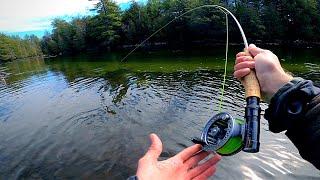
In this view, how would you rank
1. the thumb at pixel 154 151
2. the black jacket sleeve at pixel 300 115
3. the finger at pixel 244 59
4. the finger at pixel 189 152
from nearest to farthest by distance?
the black jacket sleeve at pixel 300 115 < the thumb at pixel 154 151 < the finger at pixel 189 152 < the finger at pixel 244 59

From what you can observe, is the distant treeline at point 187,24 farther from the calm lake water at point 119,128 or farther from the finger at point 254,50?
the finger at point 254,50

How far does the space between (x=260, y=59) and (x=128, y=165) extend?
11.0m

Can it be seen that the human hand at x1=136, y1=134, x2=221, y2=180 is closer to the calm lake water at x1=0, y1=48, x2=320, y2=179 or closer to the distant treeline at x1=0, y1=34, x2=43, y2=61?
the calm lake water at x1=0, y1=48, x2=320, y2=179

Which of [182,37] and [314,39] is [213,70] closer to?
[314,39]

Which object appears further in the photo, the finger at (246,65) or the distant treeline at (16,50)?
the distant treeline at (16,50)

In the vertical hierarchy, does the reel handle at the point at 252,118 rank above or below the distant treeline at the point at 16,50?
above

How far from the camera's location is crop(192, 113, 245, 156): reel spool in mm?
2662

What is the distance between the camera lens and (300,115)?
235cm

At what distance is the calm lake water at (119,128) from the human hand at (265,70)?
150 inches

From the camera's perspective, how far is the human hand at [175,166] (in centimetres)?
260

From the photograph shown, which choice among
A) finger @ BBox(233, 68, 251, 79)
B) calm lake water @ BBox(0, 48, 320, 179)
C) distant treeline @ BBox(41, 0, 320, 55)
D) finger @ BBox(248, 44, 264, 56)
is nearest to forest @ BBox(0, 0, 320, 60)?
distant treeline @ BBox(41, 0, 320, 55)

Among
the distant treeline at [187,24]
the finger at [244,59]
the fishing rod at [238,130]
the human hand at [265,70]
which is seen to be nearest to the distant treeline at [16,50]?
the distant treeline at [187,24]

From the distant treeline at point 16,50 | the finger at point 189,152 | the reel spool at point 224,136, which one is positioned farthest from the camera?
the distant treeline at point 16,50

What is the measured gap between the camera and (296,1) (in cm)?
6312
